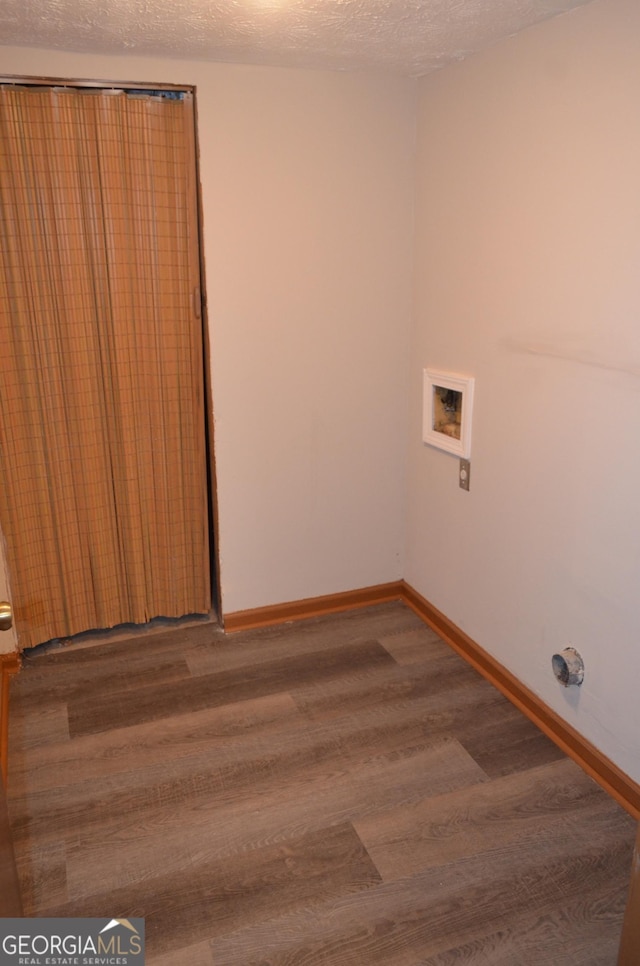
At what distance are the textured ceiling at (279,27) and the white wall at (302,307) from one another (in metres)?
0.16

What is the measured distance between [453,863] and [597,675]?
0.73 metres

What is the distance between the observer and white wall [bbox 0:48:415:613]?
2.70 metres

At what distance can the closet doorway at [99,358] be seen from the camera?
2.54m

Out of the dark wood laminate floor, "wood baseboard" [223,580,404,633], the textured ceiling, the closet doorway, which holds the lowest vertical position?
the dark wood laminate floor

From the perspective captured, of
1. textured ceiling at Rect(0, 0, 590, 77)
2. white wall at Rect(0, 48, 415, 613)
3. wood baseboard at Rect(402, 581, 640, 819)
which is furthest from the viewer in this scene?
white wall at Rect(0, 48, 415, 613)

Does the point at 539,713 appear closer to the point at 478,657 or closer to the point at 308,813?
the point at 478,657

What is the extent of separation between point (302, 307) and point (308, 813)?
75.6 inches

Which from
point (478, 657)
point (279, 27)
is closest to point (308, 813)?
point (478, 657)

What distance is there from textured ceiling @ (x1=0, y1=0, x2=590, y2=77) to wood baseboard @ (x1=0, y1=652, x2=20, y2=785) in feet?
7.30

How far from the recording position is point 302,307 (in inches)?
116

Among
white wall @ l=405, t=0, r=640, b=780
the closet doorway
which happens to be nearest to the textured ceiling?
white wall @ l=405, t=0, r=640, b=780

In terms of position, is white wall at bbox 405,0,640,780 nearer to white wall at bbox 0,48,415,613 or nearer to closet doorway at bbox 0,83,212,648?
white wall at bbox 0,48,415,613

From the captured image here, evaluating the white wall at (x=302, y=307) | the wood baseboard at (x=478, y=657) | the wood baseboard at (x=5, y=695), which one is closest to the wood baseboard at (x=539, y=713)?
the wood baseboard at (x=478, y=657)

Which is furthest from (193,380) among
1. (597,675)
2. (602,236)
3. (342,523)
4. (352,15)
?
Answer: (597,675)
